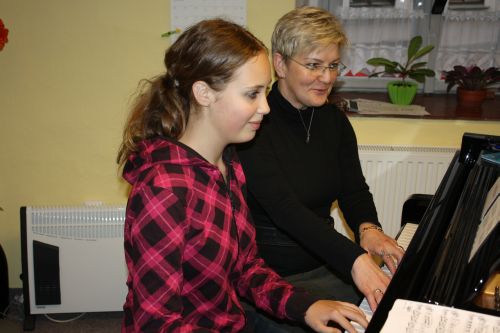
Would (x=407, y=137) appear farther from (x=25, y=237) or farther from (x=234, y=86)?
(x=25, y=237)

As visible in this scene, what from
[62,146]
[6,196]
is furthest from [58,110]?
[6,196]

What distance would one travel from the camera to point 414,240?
3.83 ft

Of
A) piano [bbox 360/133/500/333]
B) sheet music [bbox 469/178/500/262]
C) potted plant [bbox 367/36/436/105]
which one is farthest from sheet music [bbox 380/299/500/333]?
potted plant [bbox 367/36/436/105]

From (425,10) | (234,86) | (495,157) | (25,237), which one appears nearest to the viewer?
(234,86)

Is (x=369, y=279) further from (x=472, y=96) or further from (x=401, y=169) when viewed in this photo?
(x=472, y=96)

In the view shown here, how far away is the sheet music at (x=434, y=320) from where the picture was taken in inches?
32.7

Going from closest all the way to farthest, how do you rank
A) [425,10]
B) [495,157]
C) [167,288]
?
[167,288] < [495,157] < [425,10]

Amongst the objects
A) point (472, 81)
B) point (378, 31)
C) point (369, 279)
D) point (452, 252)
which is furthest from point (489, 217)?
point (378, 31)

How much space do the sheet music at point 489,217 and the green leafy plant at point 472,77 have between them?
139cm

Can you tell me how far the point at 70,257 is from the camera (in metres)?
2.28

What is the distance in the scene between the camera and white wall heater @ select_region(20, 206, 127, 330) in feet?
7.41

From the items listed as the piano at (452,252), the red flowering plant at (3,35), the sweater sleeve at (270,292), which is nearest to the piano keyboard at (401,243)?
the piano at (452,252)

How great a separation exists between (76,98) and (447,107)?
170 cm

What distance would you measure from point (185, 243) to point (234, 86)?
35 centimetres
